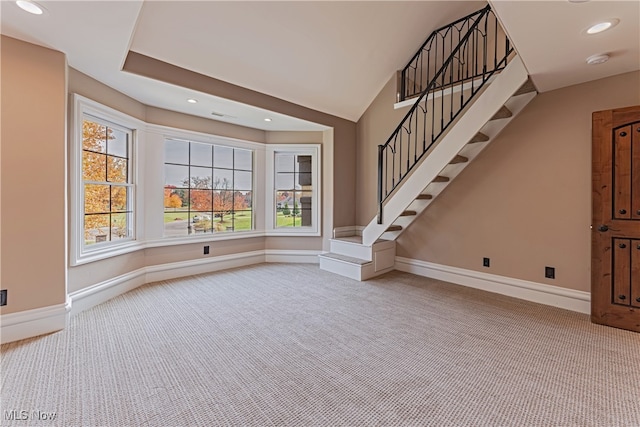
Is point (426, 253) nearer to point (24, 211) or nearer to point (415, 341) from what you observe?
point (415, 341)

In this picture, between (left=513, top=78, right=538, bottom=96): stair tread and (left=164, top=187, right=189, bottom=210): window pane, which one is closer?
(left=513, top=78, right=538, bottom=96): stair tread

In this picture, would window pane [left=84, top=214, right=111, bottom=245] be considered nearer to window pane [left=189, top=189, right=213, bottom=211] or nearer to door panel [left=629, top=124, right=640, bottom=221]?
window pane [left=189, top=189, right=213, bottom=211]

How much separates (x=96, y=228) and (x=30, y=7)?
2.18m

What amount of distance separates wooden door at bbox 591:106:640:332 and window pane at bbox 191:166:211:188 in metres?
4.74

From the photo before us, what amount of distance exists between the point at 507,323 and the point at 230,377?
2.48 m

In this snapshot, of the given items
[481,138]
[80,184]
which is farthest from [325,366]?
[481,138]

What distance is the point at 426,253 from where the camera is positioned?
4410 millimetres

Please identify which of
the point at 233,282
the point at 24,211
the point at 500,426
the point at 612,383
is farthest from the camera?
the point at 233,282

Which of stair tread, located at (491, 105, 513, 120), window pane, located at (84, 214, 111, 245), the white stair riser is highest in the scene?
stair tread, located at (491, 105, 513, 120)

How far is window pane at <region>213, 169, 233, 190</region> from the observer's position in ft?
15.5

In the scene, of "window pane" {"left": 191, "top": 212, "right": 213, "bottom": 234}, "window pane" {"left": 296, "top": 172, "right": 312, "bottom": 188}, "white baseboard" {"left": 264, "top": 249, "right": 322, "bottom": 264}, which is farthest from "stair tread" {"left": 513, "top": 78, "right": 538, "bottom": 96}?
"window pane" {"left": 191, "top": 212, "right": 213, "bottom": 234}

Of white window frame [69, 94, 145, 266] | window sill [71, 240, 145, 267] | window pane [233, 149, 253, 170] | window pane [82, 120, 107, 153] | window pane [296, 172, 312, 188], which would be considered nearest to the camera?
white window frame [69, 94, 145, 266]

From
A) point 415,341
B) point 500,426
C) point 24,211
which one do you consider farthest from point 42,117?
point 500,426

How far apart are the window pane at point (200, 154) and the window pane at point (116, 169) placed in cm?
94
